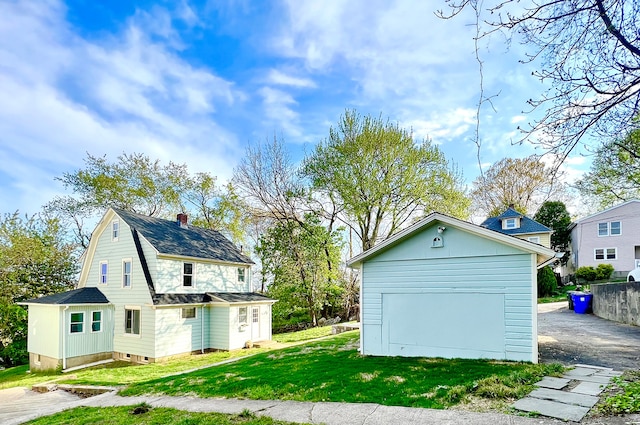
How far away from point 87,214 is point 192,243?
12.0 meters

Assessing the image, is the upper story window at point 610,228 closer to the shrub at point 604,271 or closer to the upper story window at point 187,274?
the shrub at point 604,271

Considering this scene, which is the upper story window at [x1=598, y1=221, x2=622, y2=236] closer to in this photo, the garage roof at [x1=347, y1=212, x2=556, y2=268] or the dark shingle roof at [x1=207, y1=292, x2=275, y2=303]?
the garage roof at [x1=347, y1=212, x2=556, y2=268]

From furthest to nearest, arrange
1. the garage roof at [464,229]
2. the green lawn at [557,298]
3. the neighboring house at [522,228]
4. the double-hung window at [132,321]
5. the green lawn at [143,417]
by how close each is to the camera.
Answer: the neighboring house at [522,228]
the green lawn at [557,298]
the double-hung window at [132,321]
the garage roof at [464,229]
the green lawn at [143,417]

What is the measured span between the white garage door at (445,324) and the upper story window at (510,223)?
19257 millimetres

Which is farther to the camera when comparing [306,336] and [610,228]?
[610,228]

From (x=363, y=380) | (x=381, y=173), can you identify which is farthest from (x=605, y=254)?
(x=363, y=380)

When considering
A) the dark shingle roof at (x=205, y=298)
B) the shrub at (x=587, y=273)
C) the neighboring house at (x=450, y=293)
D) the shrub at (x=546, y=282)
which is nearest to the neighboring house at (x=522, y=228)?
the shrub at (x=546, y=282)

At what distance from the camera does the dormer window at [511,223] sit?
84.0ft

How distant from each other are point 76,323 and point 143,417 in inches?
485

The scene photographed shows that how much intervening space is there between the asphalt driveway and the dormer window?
11644 mm

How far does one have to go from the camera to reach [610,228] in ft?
88.5

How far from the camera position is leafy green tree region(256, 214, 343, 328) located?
23375 millimetres

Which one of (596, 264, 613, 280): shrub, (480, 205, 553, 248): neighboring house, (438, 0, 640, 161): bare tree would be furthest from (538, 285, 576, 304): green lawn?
(438, 0, 640, 161): bare tree

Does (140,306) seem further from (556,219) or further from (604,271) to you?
(556,219)
